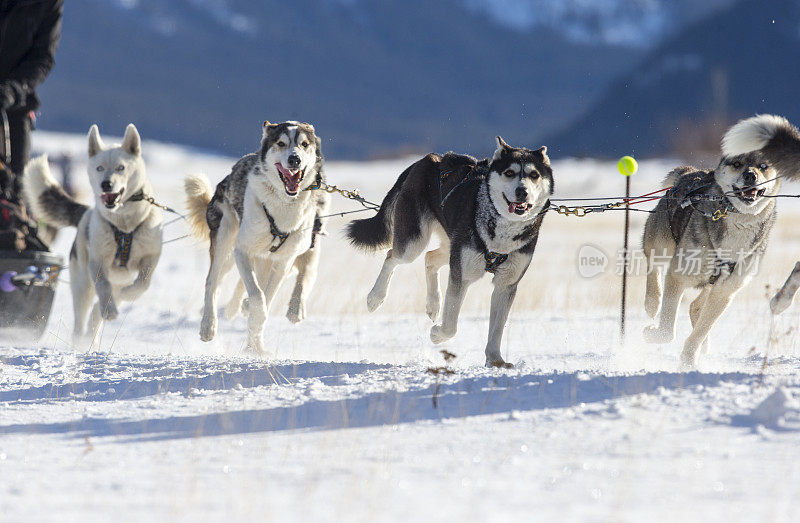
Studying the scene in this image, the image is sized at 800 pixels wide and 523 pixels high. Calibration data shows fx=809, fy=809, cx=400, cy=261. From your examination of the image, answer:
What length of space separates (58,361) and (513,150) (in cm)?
234

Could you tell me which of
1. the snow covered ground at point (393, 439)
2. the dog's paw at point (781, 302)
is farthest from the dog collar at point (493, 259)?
the dog's paw at point (781, 302)

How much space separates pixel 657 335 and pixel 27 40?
13.4 ft

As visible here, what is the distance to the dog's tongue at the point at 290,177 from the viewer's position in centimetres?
414

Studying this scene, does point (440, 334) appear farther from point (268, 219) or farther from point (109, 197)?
point (109, 197)

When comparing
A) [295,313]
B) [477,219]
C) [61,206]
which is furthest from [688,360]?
[61,206]

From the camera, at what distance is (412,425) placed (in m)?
2.60

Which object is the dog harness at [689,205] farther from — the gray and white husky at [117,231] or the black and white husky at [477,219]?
the gray and white husky at [117,231]

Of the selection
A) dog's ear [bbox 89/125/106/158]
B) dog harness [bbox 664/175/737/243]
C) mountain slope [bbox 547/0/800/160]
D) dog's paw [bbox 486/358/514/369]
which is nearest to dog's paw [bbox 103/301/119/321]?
dog's ear [bbox 89/125/106/158]

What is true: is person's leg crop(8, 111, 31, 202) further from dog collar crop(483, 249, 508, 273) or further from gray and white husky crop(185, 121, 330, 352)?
dog collar crop(483, 249, 508, 273)

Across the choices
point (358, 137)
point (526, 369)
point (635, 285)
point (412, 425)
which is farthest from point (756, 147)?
point (358, 137)

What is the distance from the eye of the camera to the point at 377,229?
4.92 m

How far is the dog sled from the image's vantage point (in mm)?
4809

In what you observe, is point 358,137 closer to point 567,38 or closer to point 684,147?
point 567,38

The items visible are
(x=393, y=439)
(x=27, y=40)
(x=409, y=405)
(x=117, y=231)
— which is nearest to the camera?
(x=393, y=439)
